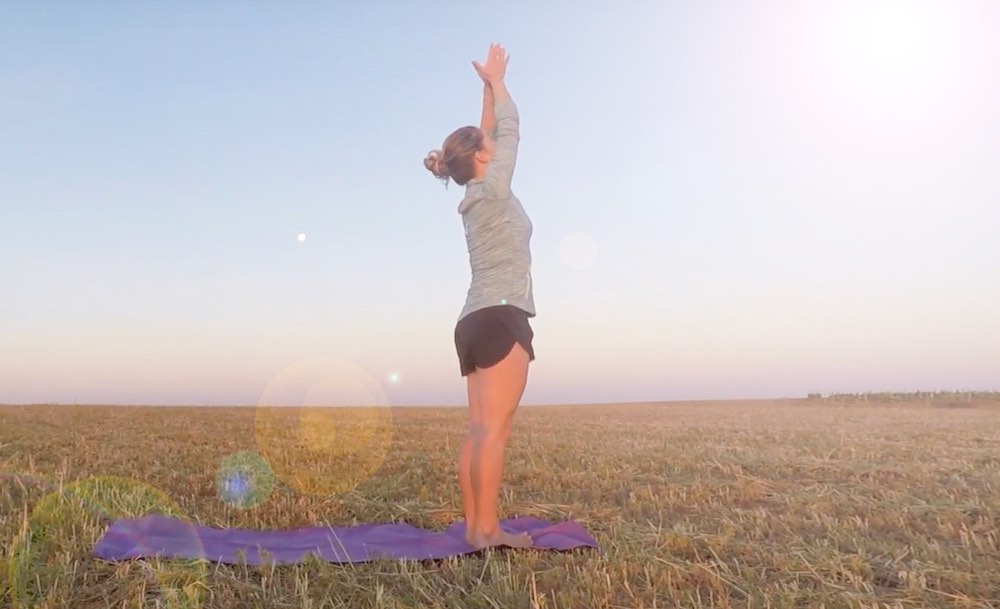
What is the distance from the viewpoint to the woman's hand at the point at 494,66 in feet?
15.2

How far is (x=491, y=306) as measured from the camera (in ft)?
13.6

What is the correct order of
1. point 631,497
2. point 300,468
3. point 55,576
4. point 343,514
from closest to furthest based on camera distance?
1. point 55,576
2. point 343,514
3. point 631,497
4. point 300,468

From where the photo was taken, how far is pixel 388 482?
6660mm

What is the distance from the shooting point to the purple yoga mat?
3.73 m

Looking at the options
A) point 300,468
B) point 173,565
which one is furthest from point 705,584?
point 300,468

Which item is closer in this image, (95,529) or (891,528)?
(95,529)

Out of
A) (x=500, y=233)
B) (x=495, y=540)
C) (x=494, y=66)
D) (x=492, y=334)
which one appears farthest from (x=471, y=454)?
(x=494, y=66)

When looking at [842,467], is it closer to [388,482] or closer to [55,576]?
[388,482]

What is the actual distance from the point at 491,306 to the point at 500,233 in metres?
0.48

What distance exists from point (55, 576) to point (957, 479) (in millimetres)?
7601

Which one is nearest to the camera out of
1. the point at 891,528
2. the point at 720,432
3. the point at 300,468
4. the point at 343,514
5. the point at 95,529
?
the point at 95,529

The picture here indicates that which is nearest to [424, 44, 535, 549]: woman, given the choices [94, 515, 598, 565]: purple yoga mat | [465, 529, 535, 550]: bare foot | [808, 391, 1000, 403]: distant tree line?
[465, 529, 535, 550]: bare foot

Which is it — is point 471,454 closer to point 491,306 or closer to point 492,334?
point 492,334

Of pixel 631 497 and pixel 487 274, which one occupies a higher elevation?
pixel 487 274
